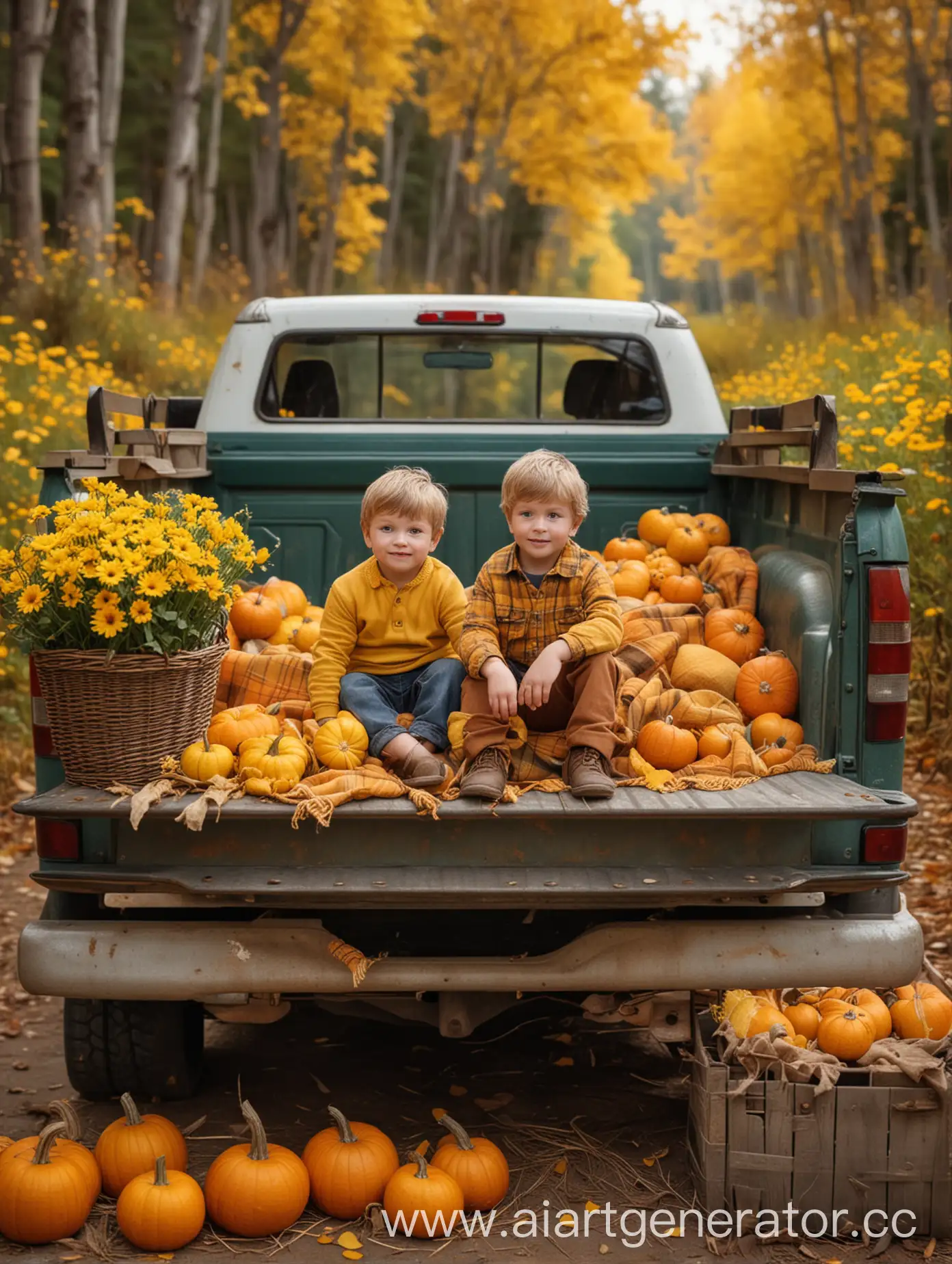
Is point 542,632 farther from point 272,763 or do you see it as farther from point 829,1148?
point 829,1148

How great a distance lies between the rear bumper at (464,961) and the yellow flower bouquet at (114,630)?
402 millimetres

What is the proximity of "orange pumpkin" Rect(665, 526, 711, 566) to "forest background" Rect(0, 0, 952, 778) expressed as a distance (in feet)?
6.15

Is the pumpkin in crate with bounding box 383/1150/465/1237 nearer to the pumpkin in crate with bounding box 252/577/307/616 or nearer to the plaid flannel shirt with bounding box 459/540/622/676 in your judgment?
the plaid flannel shirt with bounding box 459/540/622/676

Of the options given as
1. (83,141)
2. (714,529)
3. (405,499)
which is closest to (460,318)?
(714,529)

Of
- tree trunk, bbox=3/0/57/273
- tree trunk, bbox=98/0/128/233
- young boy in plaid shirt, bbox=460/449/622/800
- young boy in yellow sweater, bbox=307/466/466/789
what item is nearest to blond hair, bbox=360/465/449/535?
young boy in yellow sweater, bbox=307/466/466/789

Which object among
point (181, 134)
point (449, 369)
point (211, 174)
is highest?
point (211, 174)

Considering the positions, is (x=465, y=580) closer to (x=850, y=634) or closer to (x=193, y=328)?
(x=850, y=634)

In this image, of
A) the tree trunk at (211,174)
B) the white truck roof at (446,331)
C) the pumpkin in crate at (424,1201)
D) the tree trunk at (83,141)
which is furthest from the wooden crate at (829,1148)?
the tree trunk at (211,174)

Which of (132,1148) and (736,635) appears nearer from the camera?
(132,1148)

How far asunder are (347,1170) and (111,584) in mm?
1550

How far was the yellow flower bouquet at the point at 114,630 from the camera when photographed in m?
3.34

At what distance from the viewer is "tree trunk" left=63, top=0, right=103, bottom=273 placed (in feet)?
48.9

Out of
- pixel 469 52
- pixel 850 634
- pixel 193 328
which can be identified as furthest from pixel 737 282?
pixel 850 634

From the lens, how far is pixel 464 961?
11.1ft
